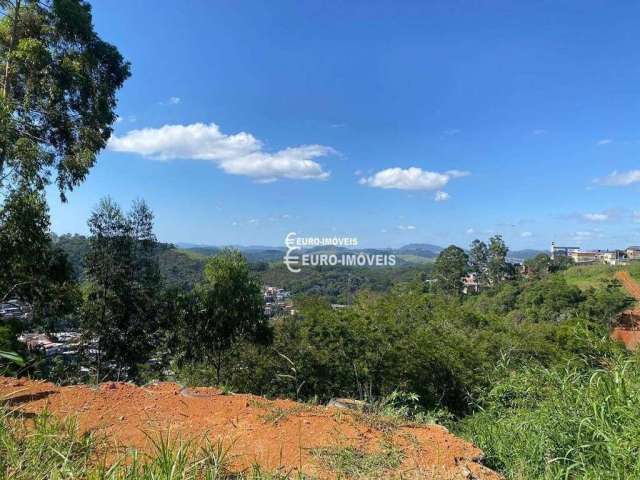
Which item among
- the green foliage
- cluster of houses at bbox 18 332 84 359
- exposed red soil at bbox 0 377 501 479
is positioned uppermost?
exposed red soil at bbox 0 377 501 479

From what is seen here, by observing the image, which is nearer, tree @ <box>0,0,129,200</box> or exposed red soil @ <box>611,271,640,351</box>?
tree @ <box>0,0,129,200</box>

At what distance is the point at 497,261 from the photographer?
4603cm

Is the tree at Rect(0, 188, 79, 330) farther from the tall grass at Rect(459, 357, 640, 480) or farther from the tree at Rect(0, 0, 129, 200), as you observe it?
the tall grass at Rect(459, 357, 640, 480)

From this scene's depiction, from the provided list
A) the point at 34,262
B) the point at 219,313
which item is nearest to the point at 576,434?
the point at 34,262

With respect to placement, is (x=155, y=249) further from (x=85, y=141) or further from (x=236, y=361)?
(x=236, y=361)

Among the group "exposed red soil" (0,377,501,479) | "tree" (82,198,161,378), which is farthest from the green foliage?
"exposed red soil" (0,377,501,479)

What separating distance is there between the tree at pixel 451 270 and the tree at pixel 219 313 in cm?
3479

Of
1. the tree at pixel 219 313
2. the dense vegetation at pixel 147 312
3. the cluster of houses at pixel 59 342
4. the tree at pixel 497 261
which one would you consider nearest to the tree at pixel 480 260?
the tree at pixel 497 261

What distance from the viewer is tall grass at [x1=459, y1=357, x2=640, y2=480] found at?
2.08 metres

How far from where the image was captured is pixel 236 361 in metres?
12.0

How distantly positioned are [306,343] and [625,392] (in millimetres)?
9761

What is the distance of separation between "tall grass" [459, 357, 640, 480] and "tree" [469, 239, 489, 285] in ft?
151

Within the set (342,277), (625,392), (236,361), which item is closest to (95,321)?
(236,361)

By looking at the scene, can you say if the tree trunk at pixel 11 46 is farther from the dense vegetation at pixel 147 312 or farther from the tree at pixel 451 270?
the tree at pixel 451 270
